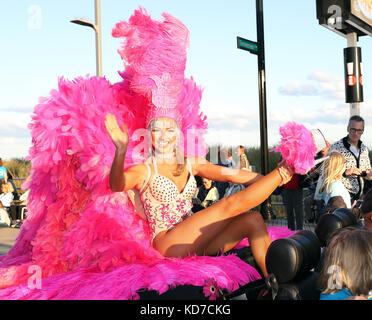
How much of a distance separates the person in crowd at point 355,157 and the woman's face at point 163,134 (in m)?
2.57

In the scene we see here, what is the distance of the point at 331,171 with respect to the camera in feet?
14.9

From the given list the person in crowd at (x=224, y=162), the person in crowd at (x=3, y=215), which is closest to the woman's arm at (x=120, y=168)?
the person in crowd at (x=224, y=162)

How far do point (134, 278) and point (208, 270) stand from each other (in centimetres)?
37

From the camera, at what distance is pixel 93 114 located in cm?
296

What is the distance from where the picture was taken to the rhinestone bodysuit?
2.98 metres

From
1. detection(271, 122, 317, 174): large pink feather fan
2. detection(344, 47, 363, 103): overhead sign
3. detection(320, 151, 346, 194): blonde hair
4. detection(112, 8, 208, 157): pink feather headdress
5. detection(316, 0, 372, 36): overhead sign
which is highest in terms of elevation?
detection(316, 0, 372, 36): overhead sign

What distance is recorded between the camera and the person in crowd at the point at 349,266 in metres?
1.78

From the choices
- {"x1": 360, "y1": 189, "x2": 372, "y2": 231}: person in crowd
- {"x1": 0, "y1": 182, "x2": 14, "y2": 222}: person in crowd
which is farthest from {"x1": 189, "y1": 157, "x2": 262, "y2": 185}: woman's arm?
{"x1": 0, "y1": 182, "x2": 14, "y2": 222}: person in crowd

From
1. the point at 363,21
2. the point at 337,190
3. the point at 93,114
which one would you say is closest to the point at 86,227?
the point at 93,114

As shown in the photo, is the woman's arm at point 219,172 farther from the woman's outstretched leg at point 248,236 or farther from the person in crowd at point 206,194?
the person in crowd at point 206,194

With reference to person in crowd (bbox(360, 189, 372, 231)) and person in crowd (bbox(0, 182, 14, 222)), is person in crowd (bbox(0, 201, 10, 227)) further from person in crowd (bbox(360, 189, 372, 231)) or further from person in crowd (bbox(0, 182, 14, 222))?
person in crowd (bbox(360, 189, 372, 231))

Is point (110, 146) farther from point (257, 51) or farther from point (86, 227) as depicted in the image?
point (257, 51)

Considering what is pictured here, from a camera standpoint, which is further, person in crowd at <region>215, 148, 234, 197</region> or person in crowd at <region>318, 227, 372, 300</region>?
person in crowd at <region>215, 148, 234, 197</region>
